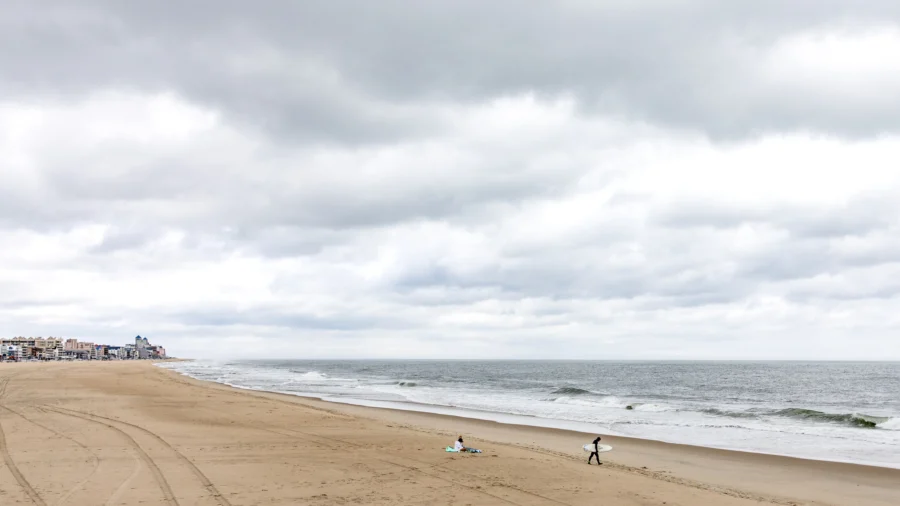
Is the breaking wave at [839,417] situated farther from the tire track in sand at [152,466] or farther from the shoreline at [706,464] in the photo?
the tire track in sand at [152,466]

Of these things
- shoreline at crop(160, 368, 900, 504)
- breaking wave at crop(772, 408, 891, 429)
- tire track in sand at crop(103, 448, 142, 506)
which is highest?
tire track in sand at crop(103, 448, 142, 506)

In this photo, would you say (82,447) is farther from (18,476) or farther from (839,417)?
(839,417)

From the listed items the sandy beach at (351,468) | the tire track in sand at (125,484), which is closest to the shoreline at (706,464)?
the sandy beach at (351,468)

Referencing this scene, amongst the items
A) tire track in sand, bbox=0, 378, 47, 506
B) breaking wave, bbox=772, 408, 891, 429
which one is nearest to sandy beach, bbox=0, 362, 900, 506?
tire track in sand, bbox=0, 378, 47, 506

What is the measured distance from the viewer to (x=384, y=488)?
1163 centimetres

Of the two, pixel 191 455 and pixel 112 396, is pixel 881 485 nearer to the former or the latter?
pixel 191 455

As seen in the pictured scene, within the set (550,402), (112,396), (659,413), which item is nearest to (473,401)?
(550,402)

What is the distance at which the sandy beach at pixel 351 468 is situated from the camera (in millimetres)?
10844

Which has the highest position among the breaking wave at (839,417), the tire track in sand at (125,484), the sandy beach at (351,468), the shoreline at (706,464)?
the tire track in sand at (125,484)

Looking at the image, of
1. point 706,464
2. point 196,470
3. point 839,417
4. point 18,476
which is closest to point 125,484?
point 196,470

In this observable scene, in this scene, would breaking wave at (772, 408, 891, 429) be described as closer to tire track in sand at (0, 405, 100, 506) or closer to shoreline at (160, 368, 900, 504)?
shoreline at (160, 368, 900, 504)

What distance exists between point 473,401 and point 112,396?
2237 centimetres

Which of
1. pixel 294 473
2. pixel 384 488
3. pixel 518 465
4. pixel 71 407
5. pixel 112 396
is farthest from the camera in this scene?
pixel 112 396

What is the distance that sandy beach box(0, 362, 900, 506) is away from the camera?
10.8 metres
